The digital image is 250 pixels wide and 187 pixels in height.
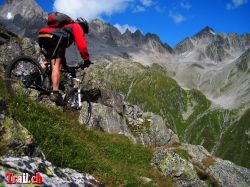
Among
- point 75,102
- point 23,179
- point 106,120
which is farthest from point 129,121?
point 23,179

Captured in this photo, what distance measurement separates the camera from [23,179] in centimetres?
695

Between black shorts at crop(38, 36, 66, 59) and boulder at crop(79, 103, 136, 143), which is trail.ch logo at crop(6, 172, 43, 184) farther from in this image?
boulder at crop(79, 103, 136, 143)

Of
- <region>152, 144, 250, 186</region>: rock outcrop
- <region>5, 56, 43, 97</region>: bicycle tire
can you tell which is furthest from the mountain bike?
<region>152, 144, 250, 186</region>: rock outcrop

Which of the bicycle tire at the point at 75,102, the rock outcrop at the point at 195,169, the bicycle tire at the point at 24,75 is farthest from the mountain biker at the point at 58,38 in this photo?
the rock outcrop at the point at 195,169

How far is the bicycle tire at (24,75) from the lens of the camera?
528 inches

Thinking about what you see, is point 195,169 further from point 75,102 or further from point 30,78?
point 30,78

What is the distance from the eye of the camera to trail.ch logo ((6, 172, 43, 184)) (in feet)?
21.9

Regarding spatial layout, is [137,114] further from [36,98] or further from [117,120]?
[36,98]

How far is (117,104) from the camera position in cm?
4797

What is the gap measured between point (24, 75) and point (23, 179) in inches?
305

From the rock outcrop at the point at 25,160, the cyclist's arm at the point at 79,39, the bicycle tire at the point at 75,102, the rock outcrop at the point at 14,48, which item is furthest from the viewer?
the rock outcrop at the point at 14,48

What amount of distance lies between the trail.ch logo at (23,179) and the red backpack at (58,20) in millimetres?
7094

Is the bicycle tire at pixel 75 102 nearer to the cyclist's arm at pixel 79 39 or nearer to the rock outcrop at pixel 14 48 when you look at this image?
the cyclist's arm at pixel 79 39

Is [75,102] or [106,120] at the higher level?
[106,120]
